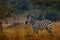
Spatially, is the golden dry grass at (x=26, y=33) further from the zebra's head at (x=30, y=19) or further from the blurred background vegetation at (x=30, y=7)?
the blurred background vegetation at (x=30, y=7)

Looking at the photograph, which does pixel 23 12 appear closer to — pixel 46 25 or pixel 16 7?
pixel 16 7

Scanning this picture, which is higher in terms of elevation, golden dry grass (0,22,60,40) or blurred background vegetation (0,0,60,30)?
blurred background vegetation (0,0,60,30)

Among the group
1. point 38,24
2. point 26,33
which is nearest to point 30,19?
point 38,24

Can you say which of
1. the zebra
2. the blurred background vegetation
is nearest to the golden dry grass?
the zebra

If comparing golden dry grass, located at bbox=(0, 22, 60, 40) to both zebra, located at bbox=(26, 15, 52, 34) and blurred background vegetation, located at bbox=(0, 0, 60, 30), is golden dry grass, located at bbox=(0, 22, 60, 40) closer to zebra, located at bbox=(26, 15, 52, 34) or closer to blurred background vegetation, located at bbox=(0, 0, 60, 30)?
zebra, located at bbox=(26, 15, 52, 34)

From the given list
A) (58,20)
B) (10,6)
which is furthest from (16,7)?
(58,20)

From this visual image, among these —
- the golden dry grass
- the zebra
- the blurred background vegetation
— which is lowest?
the golden dry grass

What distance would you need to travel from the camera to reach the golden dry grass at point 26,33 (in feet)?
10.2

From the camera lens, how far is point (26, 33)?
315 cm

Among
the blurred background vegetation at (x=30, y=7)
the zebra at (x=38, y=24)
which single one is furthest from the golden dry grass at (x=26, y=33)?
the blurred background vegetation at (x=30, y=7)

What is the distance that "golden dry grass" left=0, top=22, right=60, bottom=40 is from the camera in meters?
3.10

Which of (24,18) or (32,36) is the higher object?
(24,18)

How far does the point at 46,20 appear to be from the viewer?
3.14m

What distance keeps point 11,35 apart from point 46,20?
735 mm
